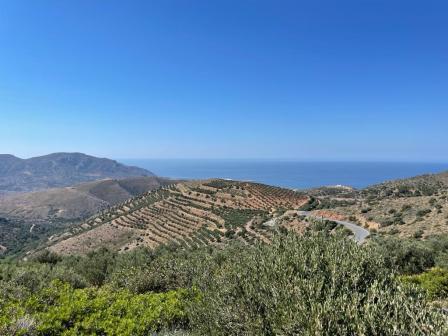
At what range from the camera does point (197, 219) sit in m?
77.8

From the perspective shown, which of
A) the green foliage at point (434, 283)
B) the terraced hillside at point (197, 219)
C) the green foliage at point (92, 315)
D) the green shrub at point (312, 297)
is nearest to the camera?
the green shrub at point (312, 297)

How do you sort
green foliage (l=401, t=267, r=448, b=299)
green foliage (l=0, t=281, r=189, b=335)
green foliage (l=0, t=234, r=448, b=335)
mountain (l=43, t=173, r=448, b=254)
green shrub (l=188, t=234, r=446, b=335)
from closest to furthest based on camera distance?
green shrub (l=188, t=234, r=446, b=335)
green foliage (l=0, t=234, r=448, b=335)
green foliage (l=0, t=281, r=189, b=335)
green foliage (l=401, t=267, r=448, b=299)
mountain (l=43, t=173, r=448, b=254)

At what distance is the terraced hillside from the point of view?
2445 inches

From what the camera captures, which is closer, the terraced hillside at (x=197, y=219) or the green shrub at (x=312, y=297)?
the green shrub at (x=312, y=297)

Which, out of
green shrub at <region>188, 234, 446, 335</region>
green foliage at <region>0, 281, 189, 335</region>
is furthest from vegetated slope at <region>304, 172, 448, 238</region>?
green foliage at <region>0, 281, 189, 335</region>

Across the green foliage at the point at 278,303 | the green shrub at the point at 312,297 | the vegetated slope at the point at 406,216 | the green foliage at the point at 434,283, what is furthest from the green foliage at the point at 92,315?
the vegetated slope at the point at 406,216

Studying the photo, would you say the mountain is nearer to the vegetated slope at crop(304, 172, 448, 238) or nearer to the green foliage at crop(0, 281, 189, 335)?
the vegetated slope at crop(304, 172, 448, 238)

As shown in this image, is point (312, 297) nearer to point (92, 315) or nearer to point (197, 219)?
point (92, 315)

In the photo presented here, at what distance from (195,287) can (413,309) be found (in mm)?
10827

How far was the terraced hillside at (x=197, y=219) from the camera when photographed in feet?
204

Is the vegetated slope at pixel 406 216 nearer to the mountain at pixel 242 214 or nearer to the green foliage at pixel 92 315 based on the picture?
the mountain at pixel 242 214

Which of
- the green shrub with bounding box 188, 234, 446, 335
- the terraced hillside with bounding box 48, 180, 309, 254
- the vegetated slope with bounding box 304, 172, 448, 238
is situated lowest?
the terraced hillside with bounding box 48, 180, 309, 254

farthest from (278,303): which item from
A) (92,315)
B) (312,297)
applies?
(92,315)

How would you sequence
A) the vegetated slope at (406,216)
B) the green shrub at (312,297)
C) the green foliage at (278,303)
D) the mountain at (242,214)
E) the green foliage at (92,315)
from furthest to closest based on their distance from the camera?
the mountain at (242,214) < the vegetated slope at (406,216) < the green foliage at (92,315) < the green foliage at (278,303) < the green shrub at (312,297)
